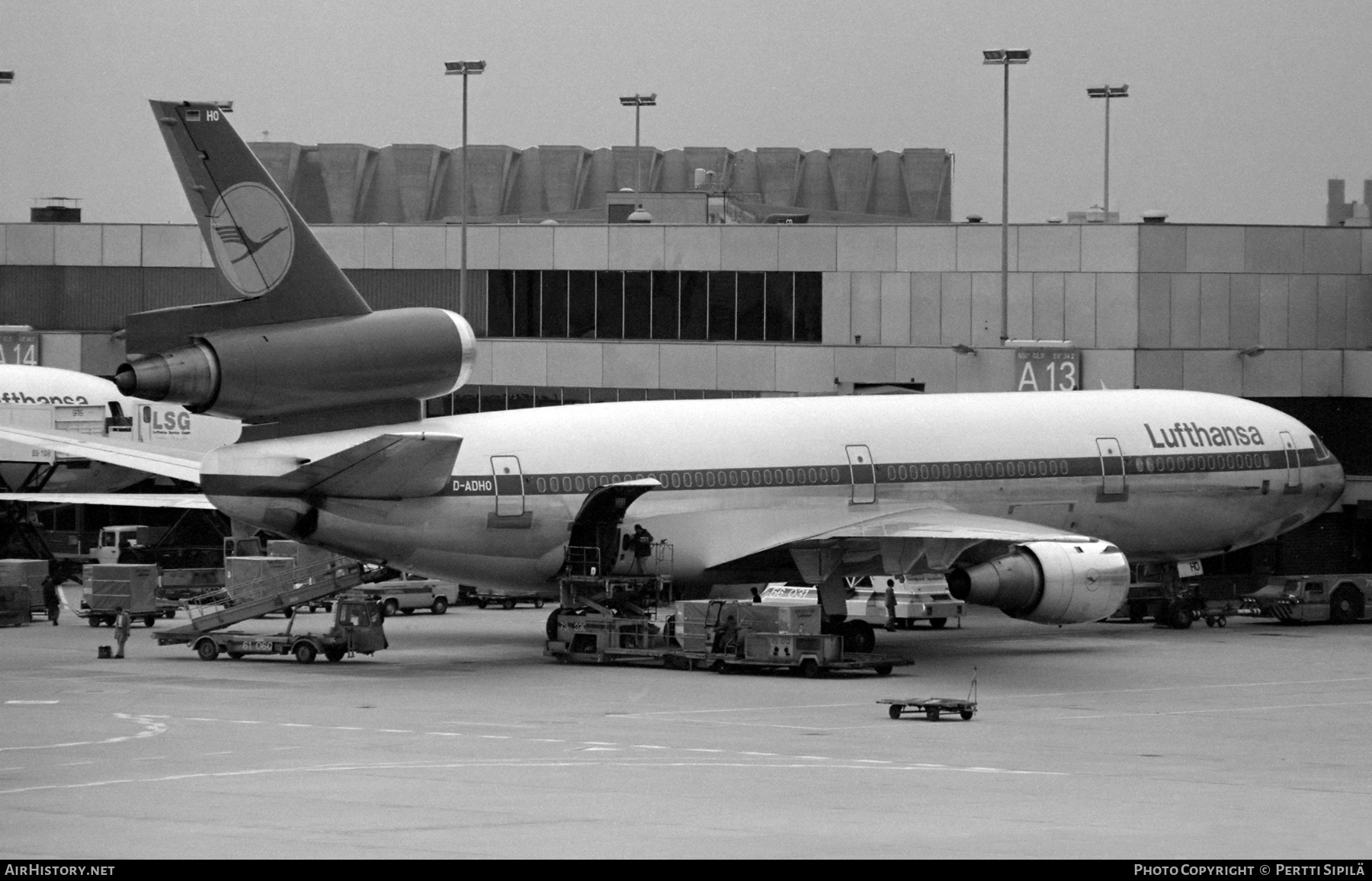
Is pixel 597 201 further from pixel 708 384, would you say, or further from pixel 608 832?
pixel 608 832

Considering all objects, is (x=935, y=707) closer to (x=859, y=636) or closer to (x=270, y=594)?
(x=859, y=636)

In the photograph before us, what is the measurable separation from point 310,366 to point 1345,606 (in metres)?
27.8

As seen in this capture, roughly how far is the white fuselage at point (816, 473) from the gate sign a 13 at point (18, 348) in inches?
1456

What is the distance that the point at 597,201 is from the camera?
367 ft

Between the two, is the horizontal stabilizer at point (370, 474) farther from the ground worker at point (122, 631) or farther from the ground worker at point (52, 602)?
the ground worker at point (52, 602)

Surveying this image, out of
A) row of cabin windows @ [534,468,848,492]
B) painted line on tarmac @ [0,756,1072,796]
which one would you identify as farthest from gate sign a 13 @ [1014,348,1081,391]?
painted line on tarmac @ [0,756,1072,796]

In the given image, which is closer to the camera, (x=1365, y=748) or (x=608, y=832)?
(x=608, y=832)

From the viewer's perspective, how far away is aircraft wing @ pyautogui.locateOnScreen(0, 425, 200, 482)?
4338 centimetres

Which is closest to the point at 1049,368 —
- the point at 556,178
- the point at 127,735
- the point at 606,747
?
the point at 606,747

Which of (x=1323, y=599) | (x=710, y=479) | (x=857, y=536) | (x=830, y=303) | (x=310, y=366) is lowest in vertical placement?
(x=1323, y=599)

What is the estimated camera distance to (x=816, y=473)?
4341 cm

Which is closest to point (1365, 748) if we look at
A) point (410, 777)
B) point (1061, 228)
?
point (410, 777)

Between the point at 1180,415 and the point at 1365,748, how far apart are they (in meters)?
20.8

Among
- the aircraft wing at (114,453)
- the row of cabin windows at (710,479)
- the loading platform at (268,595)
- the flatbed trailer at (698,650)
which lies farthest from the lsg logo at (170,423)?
the row of cabin windows at (710,479)
